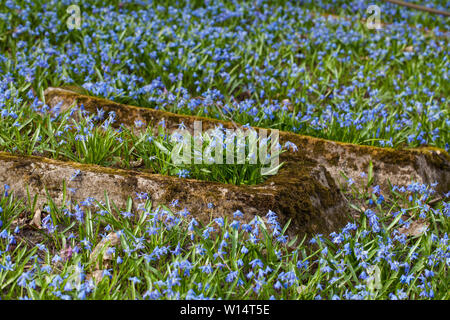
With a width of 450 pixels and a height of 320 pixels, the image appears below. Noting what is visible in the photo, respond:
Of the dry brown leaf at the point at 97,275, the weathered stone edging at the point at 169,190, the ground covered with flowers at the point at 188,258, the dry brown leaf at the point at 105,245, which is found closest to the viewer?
the ground covered with flowers at the point at 188,258

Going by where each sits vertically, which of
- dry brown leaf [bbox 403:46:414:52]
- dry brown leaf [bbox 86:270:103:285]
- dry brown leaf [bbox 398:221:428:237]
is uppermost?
dry brown leaf [bbox 403:46:414:52]

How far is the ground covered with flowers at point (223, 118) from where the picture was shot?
3512mm

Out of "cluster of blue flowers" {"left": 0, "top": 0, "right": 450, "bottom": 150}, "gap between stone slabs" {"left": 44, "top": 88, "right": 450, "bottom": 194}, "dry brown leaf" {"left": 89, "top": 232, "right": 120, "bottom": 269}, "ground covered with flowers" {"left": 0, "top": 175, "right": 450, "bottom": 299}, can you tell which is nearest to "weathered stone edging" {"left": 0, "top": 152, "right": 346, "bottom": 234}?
"ground covered with flowers" {"left": 0, "top": 175, "right": 450, "bottom": 299}

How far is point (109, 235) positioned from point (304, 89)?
377 cm

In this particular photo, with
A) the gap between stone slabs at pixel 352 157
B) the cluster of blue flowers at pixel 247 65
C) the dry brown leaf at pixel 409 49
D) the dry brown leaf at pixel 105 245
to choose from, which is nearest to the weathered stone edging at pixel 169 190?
the dry brown leaf at pixel 105 245

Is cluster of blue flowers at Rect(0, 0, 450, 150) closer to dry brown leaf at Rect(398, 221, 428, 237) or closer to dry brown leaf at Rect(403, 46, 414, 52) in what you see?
dry brown leaf at Rect(403, 46, 414, 52)

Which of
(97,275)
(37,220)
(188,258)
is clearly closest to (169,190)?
(188,258)

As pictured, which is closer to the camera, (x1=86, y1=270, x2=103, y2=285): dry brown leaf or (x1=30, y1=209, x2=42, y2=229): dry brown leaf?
(x1=86, y1=270, x2=103, y2=285): dry brown leaf

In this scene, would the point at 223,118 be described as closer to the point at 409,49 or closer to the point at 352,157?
the point at 352,157

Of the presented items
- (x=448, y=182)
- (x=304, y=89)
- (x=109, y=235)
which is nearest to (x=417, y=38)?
(x=304, y=89)

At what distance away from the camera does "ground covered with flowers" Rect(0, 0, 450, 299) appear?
3.51 meters

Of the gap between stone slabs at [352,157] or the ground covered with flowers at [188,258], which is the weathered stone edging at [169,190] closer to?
the ground covered with flowers at [188,258]

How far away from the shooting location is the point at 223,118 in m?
5.78

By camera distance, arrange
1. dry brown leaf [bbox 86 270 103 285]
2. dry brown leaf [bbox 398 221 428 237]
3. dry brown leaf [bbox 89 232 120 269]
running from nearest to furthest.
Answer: dry brown leaf [bbox 86 270 103 285] → dry brown leaf [bbox 89 232 120 269] → dry brown leaf [bbox 398 221 428 237]
